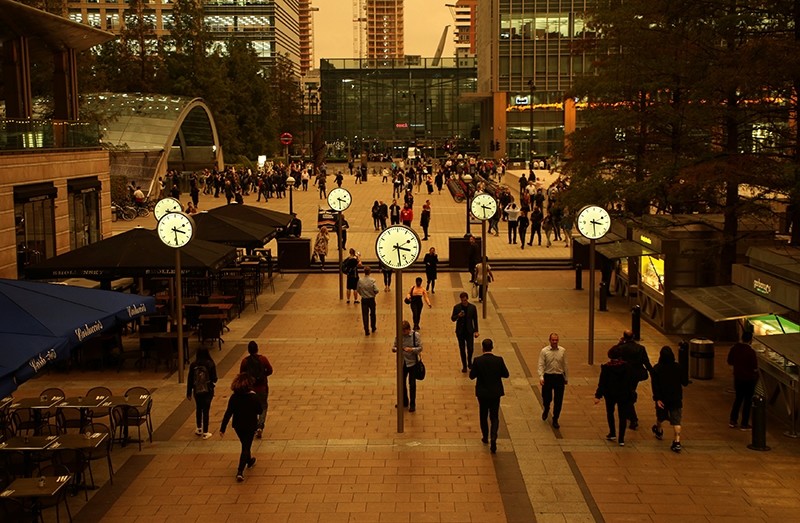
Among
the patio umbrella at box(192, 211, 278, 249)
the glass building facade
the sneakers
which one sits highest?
the glass building facade

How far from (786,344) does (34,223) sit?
1814cm

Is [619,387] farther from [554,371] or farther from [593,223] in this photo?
[593,223]

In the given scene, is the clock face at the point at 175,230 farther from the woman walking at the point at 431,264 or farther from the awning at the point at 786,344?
the awning at the point at 786,344

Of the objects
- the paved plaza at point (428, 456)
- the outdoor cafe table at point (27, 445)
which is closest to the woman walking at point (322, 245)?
the paved plaza at point (428, 456)

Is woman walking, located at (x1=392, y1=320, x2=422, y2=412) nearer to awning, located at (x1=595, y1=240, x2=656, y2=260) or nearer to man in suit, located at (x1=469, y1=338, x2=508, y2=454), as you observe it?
man in suit, located at (x1=469, y1=338, x2=508, y2=454)

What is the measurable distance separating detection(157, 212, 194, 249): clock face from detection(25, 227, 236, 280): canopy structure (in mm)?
1622

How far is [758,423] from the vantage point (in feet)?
41.5

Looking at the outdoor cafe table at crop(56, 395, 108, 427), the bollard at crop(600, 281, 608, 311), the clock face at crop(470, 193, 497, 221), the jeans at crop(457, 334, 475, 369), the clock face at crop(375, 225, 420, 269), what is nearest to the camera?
the outdoor cafe table at crop(56, 395, 108, 427)

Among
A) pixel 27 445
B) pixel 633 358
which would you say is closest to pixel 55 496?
pixel 27 445

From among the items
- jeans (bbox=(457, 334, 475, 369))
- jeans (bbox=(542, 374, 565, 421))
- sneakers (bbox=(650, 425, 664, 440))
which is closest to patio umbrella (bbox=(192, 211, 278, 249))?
jeans (bbox=(457, 334, 475, 369))

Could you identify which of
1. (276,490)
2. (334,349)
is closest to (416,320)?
(334,349)

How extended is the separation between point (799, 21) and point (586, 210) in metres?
5.04

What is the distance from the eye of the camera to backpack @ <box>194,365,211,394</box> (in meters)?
13.1

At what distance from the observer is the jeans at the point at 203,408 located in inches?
520
